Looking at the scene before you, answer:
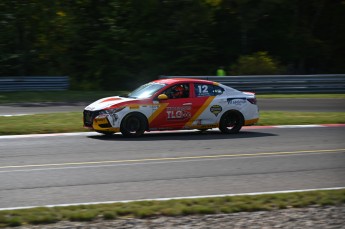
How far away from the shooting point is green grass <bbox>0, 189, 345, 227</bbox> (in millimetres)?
7344

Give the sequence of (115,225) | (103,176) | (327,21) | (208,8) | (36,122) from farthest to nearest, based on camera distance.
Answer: (327,21)
(208,8)
(36,122)
(103,176)
(115,225)

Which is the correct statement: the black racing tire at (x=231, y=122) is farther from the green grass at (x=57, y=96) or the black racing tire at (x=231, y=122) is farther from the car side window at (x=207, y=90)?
the green grass at (x=57, y=96)

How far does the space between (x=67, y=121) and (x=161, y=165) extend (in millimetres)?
7222

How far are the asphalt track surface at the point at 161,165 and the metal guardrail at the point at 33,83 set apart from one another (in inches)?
545

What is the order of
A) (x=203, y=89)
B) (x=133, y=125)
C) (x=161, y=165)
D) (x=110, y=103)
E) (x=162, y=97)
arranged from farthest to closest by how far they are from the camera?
(x=203, y=89) → (x=162, y=97) → (x=133, y=125) → (x=110, y=103) → (x=161, y=165)

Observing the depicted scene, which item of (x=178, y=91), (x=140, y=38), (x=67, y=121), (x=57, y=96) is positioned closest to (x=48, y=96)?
(x=57, y=96)

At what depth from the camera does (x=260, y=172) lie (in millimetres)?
11125

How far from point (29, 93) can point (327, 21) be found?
18601 millimetres

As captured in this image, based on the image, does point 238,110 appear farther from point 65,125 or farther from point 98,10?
point 98,10

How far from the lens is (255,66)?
32.2 meters

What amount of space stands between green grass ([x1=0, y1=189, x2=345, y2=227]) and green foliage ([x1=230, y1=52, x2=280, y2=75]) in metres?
23.7

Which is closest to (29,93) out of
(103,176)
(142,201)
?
(103,176)

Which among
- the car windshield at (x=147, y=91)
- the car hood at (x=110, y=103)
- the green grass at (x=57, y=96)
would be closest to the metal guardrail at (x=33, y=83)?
the green grass at (x=57, y=96)

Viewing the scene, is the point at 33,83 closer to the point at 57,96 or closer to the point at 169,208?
the point at 57,96
